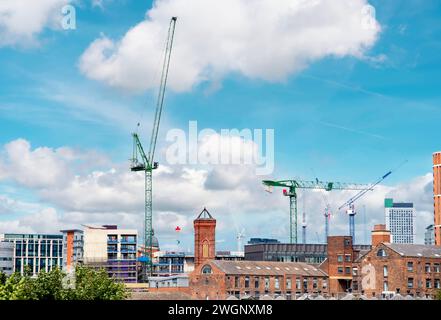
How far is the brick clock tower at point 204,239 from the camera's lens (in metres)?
138

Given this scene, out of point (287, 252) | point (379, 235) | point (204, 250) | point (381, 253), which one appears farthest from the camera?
point (287, 252)

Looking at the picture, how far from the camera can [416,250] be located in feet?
391

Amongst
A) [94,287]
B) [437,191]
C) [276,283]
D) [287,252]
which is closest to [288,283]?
[276,283]

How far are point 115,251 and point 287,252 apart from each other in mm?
57748

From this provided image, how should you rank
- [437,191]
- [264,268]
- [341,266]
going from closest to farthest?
[264,268] < [341,266] < [437,191]

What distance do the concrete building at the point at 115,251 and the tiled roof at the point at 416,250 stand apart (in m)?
91.8

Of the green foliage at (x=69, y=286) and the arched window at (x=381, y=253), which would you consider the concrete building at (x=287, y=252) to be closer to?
the arched window at (x=381, y=253)

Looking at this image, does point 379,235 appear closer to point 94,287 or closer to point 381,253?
point 381,253

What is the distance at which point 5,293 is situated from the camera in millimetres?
46562

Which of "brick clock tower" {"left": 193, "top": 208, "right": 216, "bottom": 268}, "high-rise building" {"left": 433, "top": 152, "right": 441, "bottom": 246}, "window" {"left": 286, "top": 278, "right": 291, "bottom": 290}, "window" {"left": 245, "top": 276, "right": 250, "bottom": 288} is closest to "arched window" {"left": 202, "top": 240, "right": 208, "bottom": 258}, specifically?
"brick clock tower" {"left": 193, "top": 208, "right": 216, "bottom": 268}

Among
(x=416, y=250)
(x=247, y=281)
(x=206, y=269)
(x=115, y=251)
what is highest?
(x=416, y=250)

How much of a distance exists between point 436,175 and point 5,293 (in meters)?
155

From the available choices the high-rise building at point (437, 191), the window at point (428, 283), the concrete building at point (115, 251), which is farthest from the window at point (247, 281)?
the high-rise building at point (437, 191)
